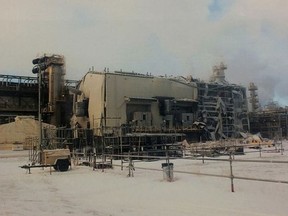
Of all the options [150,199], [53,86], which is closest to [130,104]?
[53,86]

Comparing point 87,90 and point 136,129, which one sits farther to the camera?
point 87,90

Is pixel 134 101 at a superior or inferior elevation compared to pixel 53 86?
inferior

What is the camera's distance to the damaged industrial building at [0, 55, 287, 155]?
212 ft

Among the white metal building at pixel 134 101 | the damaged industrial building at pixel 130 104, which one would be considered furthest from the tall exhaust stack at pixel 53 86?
the white metal building at pixel 134 101

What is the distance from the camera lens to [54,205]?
11461 mm

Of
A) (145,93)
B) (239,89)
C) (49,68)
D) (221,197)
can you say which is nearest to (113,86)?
(145,93)

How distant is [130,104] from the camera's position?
66562 millimetres

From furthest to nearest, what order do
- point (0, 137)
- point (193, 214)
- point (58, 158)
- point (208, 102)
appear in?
1. point (208, 102)
2. point (0, 137)
3. point (58, 158)
4. point (193, 214)

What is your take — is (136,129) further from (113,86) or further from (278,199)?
(278,199)

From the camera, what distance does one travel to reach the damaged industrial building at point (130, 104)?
64500 mm

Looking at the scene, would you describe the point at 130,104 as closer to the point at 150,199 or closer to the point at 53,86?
the point at 53,86

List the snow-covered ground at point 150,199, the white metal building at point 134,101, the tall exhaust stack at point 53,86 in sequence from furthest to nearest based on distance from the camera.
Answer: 1. the tall exhaust stack at point 53,86
2. the white metal building at point 134,101
3. the snow-covered ground at point 150,199

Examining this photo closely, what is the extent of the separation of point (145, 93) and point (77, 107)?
12.5 meters

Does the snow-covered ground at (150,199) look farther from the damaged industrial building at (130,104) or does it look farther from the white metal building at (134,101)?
the white metal building at (134,101)
